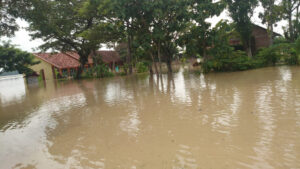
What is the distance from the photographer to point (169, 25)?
48.1ft

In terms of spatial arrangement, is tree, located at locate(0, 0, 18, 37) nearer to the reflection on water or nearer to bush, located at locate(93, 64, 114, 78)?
the reflection on water

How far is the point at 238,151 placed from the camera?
10.9 feet

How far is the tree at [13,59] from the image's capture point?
3403 cm

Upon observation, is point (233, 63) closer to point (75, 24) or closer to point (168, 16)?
point (168, 16)

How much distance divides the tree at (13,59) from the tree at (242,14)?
33361mm

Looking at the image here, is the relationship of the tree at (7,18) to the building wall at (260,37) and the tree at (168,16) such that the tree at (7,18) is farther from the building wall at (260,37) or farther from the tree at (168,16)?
the building wall at (260,37)

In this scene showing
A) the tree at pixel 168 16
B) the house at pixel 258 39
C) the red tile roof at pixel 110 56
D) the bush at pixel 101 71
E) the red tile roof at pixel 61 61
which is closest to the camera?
the tree at pixel 168 16

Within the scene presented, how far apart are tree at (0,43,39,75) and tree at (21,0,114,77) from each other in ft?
32.2

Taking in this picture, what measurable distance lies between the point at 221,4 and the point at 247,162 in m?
14.0

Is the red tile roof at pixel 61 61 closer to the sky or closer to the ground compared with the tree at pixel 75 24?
closer to the ground

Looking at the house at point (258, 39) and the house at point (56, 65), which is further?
the house at point (56, 65)

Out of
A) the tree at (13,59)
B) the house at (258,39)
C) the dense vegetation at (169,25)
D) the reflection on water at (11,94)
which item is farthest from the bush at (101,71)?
the house at (258,39)

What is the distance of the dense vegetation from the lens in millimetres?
11016

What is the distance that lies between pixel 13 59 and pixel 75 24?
16.6 meters
